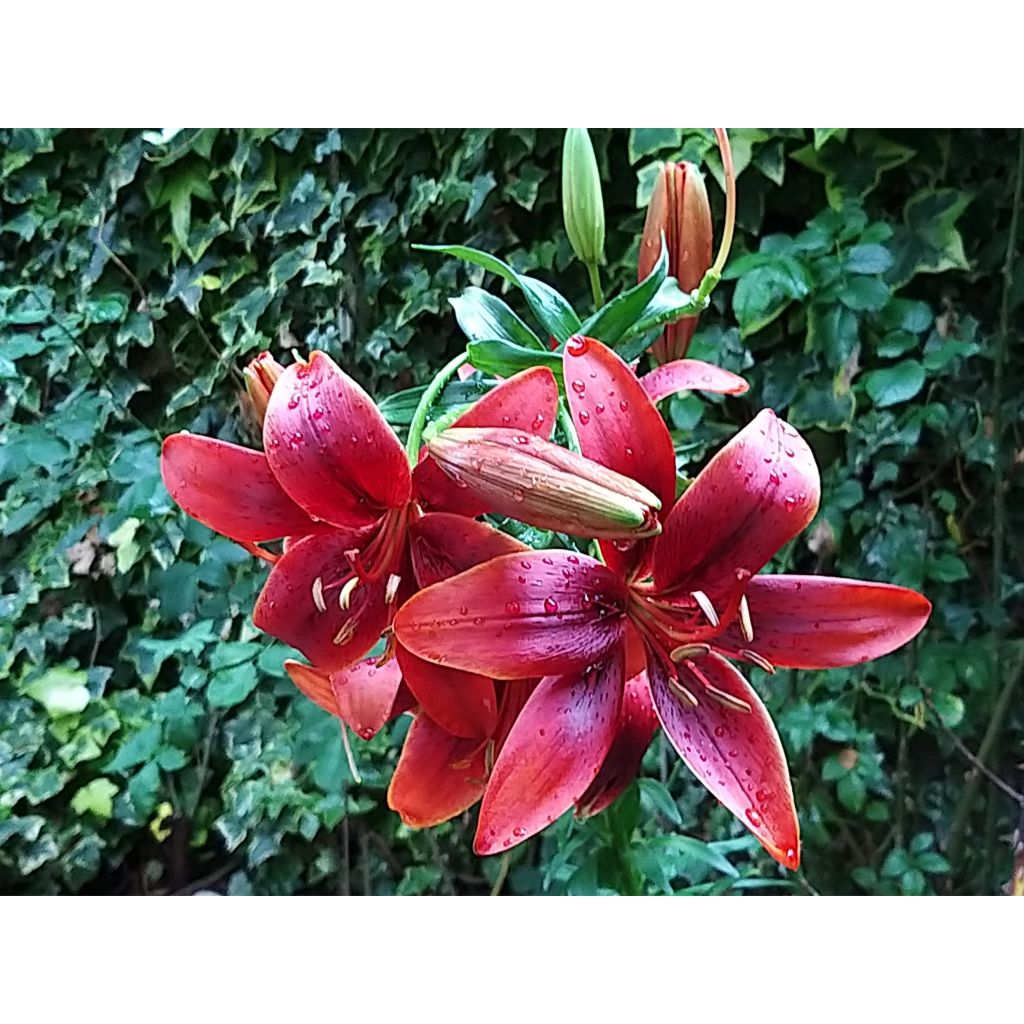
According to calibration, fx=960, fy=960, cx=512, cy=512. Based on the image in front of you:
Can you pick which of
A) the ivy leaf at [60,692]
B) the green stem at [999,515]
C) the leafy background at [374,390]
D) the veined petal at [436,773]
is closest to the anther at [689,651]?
the veined petal at [436,773]

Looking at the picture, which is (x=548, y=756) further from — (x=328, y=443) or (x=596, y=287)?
(x=596, y=287)

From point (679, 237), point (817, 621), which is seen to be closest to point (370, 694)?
point (817, 621)

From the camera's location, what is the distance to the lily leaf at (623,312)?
49 centimetres

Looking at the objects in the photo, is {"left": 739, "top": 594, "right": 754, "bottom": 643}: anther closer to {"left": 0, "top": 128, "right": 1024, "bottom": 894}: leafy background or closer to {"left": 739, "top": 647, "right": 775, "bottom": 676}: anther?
{"left": 739, "top": 647, "right": 775, "bottom": 676}: anther

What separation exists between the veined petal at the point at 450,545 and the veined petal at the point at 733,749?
87 mm

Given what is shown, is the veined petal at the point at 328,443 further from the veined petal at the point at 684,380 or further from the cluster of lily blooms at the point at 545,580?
the veined petal at the point at 684,380

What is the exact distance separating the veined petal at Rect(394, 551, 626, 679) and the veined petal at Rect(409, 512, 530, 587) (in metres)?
0.02

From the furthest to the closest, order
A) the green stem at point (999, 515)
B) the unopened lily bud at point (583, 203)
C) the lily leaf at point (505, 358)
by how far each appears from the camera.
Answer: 1. the green stem at point (999, 515)
2. the unopened lily bud at point (583, 203)
3. the lily leaf at point (505, 358)

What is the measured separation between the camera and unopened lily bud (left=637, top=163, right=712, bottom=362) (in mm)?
573

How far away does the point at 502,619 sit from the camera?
0.39 meters

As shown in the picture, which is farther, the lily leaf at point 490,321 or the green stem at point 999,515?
the green stem at point 999,515

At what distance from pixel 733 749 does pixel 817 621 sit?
7 centimetres
